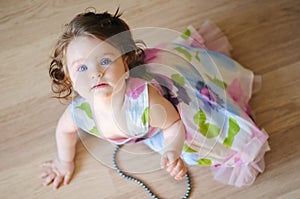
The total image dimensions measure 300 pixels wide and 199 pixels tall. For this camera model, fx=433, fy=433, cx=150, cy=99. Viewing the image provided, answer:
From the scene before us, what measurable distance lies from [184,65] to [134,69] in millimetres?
123

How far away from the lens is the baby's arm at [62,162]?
0.87 m

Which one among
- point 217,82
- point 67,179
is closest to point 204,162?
point 217,82

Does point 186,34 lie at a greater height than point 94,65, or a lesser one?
lesser

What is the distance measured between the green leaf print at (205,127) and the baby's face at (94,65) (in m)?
0.18

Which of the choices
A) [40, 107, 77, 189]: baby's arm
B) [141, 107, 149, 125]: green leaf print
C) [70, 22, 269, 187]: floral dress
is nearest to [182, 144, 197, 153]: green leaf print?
[70, 22, 269, 187]: floral dress

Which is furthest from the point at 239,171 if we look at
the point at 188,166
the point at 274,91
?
the point at 274,91

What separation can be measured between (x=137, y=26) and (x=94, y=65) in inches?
16.0

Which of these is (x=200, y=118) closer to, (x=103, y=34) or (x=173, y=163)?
(x=173, y=163)

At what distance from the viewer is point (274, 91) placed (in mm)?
955

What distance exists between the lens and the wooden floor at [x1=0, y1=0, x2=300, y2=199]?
2.85 ft

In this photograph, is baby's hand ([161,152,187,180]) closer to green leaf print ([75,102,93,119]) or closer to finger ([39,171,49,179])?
green leaf print ([75,102,93,119])

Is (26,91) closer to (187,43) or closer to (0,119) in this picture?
(0,119)

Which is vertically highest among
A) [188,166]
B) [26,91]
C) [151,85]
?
[151,85]

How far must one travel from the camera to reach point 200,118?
81cm
